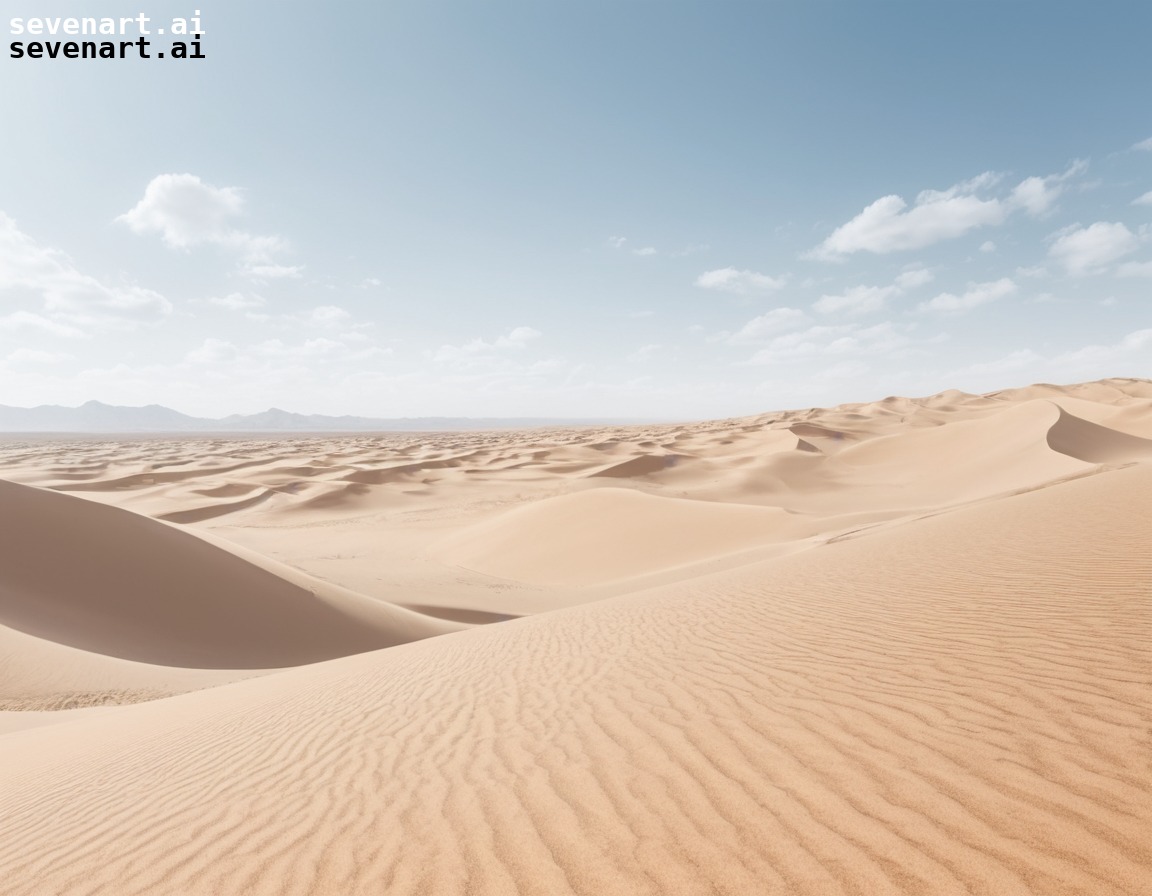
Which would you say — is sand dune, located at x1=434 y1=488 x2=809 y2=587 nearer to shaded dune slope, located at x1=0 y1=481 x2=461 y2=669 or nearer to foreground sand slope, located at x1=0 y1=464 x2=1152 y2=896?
shaded dune slope, located at x1=0 y1=481 x2=461 y2=669

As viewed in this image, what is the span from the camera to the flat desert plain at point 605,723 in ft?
7.52

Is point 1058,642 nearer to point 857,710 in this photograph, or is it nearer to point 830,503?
point 857,710

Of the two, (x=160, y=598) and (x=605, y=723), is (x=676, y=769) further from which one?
(x=160, y=598)

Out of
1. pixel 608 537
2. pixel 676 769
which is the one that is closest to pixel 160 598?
pixel 676 769

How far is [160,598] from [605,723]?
29.7 ft

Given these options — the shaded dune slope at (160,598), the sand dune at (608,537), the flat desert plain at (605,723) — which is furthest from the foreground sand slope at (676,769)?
the sand dune at (608,537)

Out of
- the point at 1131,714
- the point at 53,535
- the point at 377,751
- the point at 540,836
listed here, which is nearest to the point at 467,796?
the point at 540,836

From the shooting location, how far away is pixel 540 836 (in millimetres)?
2494

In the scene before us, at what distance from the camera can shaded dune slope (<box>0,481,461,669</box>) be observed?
895cm

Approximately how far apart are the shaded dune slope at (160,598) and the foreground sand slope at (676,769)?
12.4 feet

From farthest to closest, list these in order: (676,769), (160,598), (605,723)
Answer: (160,598)
(605,723)
(676,769)

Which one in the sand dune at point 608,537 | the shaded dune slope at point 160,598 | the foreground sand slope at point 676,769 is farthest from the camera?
the sand dune at point 608,537

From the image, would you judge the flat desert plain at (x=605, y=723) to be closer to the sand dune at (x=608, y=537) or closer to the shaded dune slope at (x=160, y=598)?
the shaded dune slope at (x=160, y=598)

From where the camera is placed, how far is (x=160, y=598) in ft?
32.7
